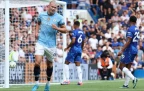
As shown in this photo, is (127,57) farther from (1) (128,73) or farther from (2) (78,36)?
(2) (78,36)

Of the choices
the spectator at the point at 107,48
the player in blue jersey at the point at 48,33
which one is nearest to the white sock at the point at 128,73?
the player in blue jersey at the point at 48,33

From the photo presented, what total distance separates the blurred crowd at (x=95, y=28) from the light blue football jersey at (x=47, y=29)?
562 cm

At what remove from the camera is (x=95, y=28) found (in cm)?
3466

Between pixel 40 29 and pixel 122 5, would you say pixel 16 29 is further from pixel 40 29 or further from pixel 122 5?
pixel 122 5

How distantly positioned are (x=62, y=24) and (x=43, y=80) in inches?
349

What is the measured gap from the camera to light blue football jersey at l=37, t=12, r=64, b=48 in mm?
17795

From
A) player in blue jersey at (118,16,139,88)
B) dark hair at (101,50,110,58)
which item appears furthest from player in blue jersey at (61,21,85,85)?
dark hair at (101,50,110,58)

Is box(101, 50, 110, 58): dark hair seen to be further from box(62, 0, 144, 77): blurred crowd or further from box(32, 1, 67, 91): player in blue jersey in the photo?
box(32, 1, 67, 91): player in blue jersey

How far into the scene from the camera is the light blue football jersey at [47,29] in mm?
17795

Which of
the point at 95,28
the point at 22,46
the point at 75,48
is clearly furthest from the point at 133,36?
the point at 95,28

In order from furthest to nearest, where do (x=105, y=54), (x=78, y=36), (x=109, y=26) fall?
(x=109, y=26)
(x=105, y=54)
(x=78, y=36)

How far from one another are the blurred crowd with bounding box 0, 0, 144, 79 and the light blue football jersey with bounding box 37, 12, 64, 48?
5622mm

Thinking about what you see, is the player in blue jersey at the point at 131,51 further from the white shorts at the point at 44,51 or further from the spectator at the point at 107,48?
the spectator at the point at 107,48

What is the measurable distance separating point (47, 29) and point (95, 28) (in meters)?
16.9
